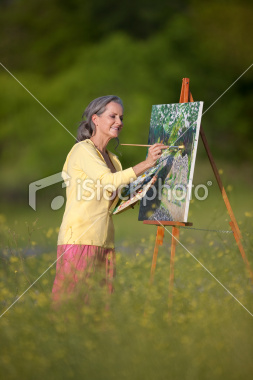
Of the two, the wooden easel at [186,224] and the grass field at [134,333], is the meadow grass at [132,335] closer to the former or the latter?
the grass field at [134,333]

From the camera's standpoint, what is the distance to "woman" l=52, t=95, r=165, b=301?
273 cm

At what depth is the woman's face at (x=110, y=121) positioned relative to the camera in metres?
2.84

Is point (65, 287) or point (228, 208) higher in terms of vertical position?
point (228, 208)

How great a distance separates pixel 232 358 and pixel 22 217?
9163 mm

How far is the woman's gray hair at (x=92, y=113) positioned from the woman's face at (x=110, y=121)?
0.06 ft

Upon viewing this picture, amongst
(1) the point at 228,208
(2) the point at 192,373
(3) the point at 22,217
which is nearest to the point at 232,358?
(2) the point at 192,373

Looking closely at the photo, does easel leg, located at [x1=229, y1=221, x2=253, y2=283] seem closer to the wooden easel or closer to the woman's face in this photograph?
the wooden easel

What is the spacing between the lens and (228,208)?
305cm

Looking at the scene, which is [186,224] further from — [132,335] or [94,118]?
[132,335]

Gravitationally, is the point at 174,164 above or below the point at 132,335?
above

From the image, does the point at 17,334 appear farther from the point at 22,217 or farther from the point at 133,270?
the point at 22,217

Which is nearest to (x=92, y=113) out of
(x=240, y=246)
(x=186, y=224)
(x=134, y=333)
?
(x=186, y=224)

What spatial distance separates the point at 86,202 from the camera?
2.80 m

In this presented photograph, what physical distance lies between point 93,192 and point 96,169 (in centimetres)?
12
